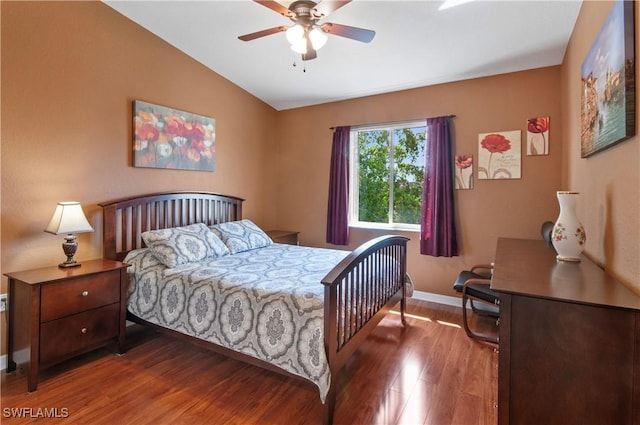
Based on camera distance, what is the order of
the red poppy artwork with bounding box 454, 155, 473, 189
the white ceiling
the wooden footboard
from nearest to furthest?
the wooden footboard
the white ceiling
the red poppy artwork with bounding box 454, 155, 473, 189

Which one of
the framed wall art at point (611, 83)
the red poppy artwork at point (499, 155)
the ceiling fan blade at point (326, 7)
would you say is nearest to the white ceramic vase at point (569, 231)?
the framed wall art at point (611, 83)

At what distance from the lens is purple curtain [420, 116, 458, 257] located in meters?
3.56

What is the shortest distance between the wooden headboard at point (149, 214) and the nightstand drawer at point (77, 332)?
62 cm

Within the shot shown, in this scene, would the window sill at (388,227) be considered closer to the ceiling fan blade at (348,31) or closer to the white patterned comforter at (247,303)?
the white patterned comforter at (247,303)

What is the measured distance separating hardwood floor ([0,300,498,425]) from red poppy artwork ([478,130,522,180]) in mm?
1775

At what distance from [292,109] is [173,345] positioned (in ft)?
11.5

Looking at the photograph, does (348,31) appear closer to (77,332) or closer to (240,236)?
(240,236)

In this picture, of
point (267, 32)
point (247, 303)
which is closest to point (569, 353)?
point (247, 303)

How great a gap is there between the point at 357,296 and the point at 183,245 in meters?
1.68

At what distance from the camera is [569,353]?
1.22 m

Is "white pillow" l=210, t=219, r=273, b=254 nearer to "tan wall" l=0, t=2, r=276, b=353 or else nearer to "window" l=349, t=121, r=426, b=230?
"tan wall" l=0, t=2, r=276, b=353

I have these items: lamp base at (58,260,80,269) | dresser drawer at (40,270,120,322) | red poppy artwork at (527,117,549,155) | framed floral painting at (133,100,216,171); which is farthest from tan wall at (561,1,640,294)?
framed floral painting at (133,100,216,171)

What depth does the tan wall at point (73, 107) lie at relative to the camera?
231 cm

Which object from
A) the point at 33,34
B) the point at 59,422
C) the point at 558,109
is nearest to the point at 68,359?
the point at 59,422
